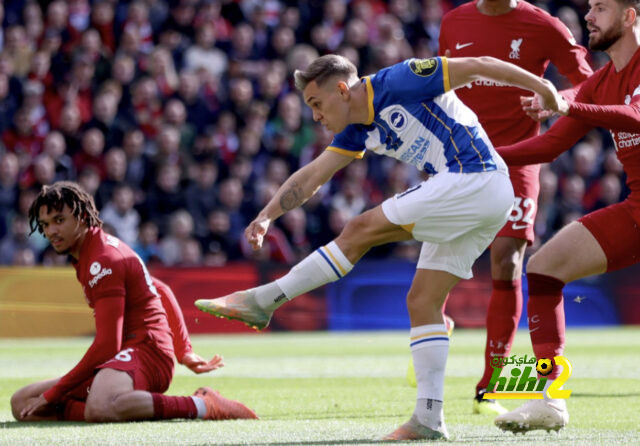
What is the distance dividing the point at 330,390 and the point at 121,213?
23.1ft

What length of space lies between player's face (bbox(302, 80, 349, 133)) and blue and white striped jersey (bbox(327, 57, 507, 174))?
14 centimetres

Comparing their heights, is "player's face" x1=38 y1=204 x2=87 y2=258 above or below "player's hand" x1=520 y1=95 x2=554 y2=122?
below

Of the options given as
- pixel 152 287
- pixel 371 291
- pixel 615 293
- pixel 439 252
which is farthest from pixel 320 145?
pixel 439 252

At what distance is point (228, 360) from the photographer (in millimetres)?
11352

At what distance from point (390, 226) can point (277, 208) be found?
86cm

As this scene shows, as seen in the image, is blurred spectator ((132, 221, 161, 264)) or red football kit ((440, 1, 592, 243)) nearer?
red football kit ((440, 1, 592, 243))

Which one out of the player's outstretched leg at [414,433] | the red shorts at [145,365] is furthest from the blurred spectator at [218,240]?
the player's outstretched leg at [414,433]

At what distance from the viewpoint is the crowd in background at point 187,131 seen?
1495 centimetres

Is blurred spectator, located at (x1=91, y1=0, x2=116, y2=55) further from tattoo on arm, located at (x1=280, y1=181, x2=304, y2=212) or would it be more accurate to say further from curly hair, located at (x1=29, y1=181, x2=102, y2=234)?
tattoo on arm, located at (x1=280, y1=181, x2=304, y2=212)

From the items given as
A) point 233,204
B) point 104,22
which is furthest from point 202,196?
point 104,22

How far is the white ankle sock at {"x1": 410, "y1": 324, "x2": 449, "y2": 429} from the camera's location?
523cm

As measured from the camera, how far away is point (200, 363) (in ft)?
21.7

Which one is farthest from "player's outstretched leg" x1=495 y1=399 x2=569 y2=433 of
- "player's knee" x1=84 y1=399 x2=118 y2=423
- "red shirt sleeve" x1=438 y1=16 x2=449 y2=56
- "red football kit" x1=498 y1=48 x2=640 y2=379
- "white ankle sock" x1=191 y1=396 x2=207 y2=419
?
"red shirt sleeve" x1=438 y1=16 x2=449 y2=56

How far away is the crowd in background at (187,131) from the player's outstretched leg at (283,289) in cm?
949
